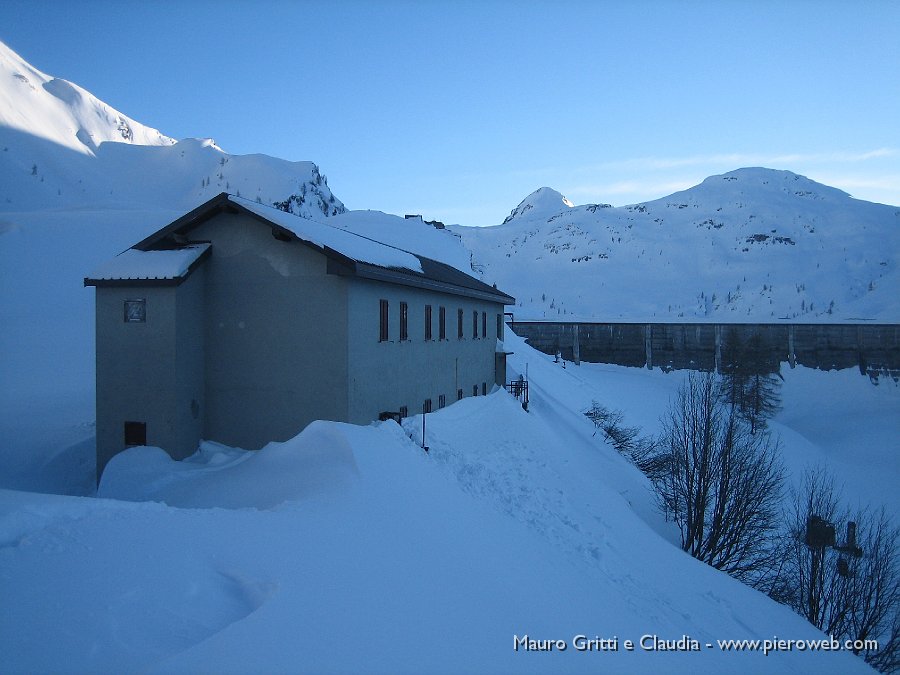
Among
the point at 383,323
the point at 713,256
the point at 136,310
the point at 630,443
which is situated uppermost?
the point at 713,256

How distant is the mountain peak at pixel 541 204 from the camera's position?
159 m

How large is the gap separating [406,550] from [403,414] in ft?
31.6

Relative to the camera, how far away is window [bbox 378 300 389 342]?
14507mm

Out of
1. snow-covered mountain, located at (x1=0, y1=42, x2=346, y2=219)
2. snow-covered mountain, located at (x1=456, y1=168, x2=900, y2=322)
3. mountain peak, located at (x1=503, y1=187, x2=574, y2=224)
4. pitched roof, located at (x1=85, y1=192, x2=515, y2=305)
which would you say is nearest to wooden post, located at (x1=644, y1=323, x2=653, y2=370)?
snow-covered mountain, located at (x1=456, y1=168, x2=900, y2=322)

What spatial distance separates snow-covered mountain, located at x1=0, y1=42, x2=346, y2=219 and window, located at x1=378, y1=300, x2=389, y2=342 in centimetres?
5708

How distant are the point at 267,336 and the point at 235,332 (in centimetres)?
92

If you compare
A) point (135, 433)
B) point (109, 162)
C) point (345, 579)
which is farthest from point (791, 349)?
point (109, 162)

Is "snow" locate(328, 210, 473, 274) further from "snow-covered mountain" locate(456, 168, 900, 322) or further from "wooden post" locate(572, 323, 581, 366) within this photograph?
"wooden post" locate(572, 323, 581, 366)

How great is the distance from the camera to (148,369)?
41.6 ft

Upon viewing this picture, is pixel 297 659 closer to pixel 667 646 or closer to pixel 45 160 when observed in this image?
pixel 667 646

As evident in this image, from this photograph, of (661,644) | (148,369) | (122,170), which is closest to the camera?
(661,644)

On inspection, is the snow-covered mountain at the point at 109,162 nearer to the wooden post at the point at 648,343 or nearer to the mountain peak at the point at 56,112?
the mountain peak at the point at 56,112

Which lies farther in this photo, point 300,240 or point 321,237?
point 321,237

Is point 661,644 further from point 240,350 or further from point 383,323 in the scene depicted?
point 240,350
